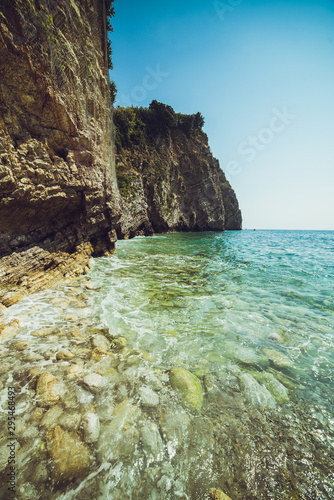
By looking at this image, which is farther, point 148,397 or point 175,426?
point 148,397

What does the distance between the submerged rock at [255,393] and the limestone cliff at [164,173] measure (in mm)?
22842

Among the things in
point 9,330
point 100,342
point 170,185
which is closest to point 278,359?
point 100,342

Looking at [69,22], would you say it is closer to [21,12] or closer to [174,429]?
[21,12]

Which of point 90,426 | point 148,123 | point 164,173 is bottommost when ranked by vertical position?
point 90,426

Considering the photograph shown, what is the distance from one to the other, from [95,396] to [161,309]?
3038mm

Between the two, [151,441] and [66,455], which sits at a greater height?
[66,455]

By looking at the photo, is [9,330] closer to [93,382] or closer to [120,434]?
[93,382]

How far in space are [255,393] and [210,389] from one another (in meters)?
0.69

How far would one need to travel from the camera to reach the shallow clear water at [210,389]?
6.34 ft

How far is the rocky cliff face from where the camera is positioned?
5133 millimetres

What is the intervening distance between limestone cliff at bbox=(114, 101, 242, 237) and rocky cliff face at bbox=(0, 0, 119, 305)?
1571 cm

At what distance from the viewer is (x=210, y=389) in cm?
296

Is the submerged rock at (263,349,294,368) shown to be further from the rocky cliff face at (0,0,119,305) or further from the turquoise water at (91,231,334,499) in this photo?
the rocky cliff face at (0,0,119,305)

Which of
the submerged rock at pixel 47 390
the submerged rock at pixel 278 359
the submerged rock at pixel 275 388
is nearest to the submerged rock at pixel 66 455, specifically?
the submerged rock at pixel 47 390
